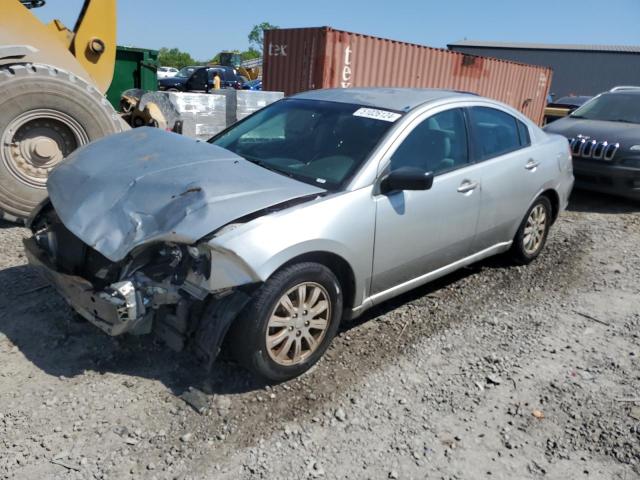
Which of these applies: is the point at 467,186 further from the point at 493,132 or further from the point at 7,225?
the point at 7,225

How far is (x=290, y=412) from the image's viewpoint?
9.53ft

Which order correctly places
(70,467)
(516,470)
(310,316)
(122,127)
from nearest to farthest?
(70,467), (516,470), (310,316), (122,127)

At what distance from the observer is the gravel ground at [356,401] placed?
101 inches

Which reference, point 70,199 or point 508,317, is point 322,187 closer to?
point 70,199

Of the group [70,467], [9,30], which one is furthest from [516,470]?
[9,30]

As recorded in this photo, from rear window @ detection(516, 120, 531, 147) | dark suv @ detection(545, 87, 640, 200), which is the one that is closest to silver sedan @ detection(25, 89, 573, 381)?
rear window @ detection(516, 120, 531, 147)

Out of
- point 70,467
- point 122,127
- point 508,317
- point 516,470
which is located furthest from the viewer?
point 122,127

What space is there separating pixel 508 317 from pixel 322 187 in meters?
1.94

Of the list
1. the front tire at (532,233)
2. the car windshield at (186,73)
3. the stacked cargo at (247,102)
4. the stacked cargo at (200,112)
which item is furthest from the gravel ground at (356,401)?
the car windshield at (186,73)

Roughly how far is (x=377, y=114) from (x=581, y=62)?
45.5 metres

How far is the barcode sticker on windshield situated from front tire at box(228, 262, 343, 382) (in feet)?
3.89

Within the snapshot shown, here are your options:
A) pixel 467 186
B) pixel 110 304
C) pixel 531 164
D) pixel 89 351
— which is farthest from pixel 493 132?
pixel 89 351

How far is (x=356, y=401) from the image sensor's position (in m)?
3.02

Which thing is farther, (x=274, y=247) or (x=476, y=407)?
(x=476, y=407)
